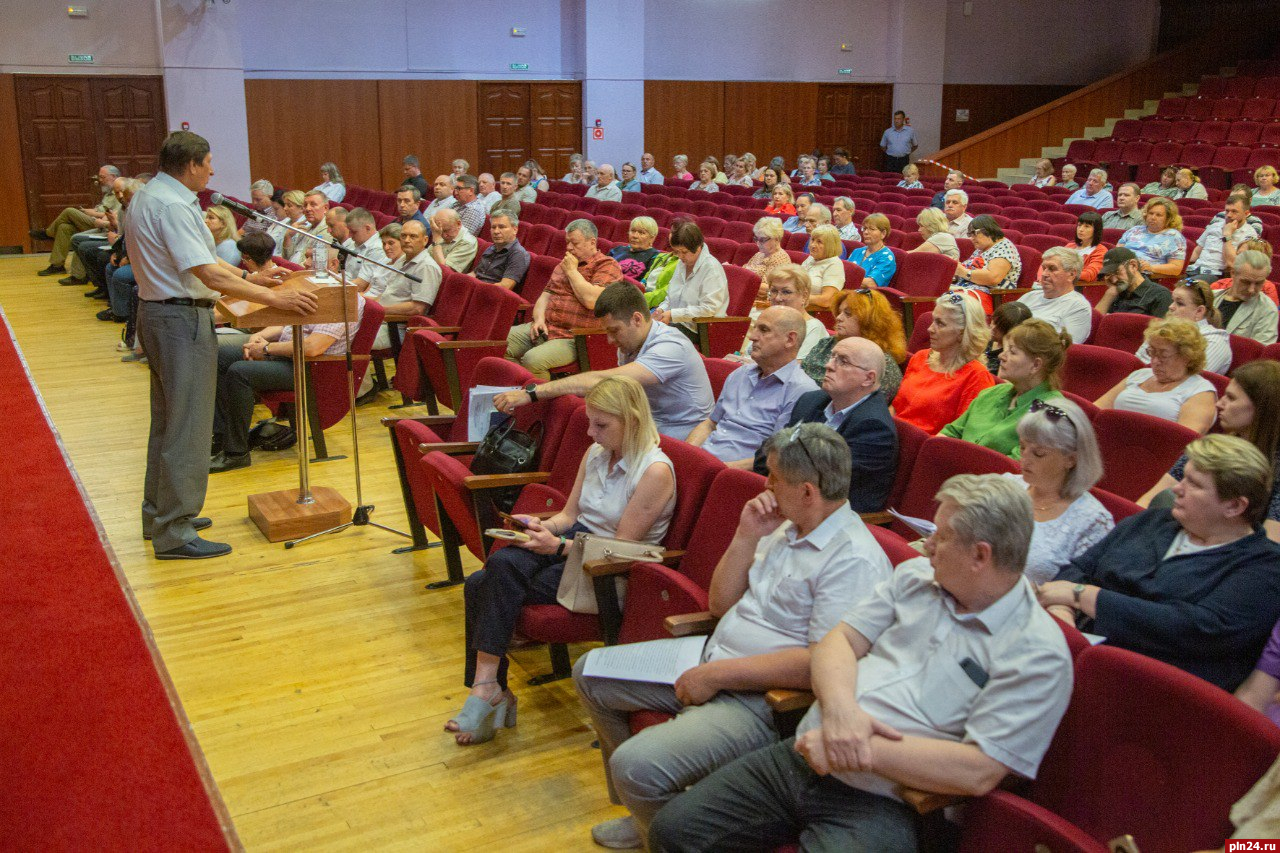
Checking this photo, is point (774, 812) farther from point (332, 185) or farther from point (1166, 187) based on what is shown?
point (332, 185)

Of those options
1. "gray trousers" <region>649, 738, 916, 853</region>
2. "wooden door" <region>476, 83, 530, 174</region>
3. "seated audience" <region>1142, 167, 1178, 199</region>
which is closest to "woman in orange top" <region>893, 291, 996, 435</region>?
"gray trousers" <region>649, 738, 916, 853</region>

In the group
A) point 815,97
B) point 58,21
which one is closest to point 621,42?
point 815,97

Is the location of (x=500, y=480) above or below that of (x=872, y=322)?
below

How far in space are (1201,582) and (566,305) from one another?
13.3 ft

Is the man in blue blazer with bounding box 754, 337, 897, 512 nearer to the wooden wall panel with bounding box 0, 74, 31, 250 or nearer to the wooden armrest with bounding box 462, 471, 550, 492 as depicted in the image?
the wooden armrest with bounding box 462, 471, 550, 492

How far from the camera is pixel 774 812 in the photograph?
2139 millimetres

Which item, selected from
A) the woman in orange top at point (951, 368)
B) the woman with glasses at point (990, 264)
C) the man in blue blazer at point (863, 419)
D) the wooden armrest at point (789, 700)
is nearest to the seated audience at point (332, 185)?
the woman with glasses at point (990, 264)

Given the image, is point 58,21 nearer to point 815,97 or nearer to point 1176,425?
point 815,97

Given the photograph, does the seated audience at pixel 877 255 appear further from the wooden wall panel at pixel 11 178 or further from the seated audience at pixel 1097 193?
the wooden wall panel at pixel 11 178

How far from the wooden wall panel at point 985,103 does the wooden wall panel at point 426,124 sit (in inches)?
305

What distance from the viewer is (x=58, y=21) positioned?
43.9ft

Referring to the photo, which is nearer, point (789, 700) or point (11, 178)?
point (789, 700)

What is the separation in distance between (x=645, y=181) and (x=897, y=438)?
1198cm

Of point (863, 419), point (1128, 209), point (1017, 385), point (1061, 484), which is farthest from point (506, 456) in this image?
point (1128, 209)
